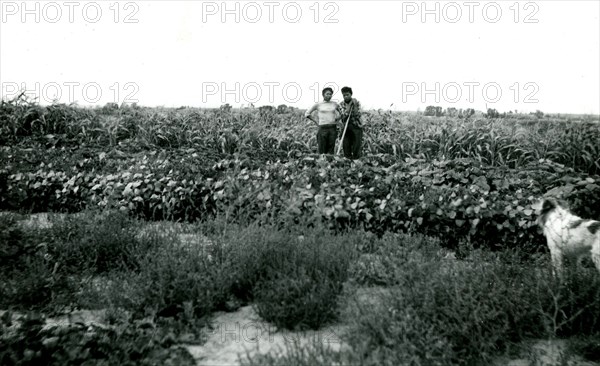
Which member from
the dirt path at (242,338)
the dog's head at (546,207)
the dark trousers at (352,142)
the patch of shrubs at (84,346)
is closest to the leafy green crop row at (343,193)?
the dog's head at (546,207)

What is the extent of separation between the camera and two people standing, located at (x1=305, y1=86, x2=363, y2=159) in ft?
28.6

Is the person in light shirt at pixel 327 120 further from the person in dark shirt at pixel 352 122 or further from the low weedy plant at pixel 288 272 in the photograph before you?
the low weedy plant at pixel 288 272

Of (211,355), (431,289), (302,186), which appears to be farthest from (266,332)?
(302,186)

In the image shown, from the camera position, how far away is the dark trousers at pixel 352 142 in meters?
8.87

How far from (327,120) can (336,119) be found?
19 cm

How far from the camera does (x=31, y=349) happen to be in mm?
2840

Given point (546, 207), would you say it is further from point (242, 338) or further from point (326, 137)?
point (326, 137)

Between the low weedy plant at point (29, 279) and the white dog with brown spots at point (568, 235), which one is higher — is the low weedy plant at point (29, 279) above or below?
below

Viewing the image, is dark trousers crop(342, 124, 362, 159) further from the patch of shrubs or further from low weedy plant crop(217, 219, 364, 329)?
the patch of shrubs

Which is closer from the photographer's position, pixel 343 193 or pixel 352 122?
pixel 343 193

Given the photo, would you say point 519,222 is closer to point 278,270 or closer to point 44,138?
point 278,270

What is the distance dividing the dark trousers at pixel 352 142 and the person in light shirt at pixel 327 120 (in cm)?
32

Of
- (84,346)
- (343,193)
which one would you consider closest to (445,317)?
(84,346)

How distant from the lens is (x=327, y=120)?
28.7 ft
